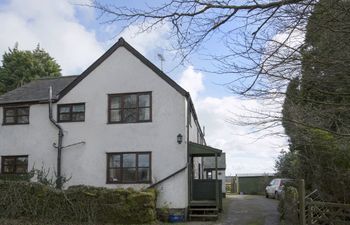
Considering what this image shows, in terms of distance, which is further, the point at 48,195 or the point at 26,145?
the point at 26,145

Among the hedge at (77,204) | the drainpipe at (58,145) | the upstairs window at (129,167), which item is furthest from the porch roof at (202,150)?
the drainpipe at (58,145)

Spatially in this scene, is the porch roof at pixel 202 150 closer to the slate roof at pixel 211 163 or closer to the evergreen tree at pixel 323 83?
the evergreen tree at pixel 323 83

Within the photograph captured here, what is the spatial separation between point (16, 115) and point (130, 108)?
7009 millimetres

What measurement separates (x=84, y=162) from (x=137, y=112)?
3.73m

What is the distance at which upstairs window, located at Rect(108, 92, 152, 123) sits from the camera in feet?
70.8

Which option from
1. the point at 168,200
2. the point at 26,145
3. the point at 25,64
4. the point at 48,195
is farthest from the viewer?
the point at 25,64

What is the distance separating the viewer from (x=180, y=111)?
20.9m

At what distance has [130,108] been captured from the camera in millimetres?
A: 21750

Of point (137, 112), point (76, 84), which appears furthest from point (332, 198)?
point (76, 84)

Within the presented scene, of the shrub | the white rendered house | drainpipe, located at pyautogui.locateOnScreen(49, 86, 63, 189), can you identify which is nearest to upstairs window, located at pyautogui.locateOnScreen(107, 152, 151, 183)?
the white rendered house

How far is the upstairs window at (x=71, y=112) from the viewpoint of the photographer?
74.4ft

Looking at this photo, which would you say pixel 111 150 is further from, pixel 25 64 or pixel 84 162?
pixel 25 64

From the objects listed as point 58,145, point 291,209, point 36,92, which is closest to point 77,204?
point 58,145

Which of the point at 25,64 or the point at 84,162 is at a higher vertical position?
the point at 25,64
